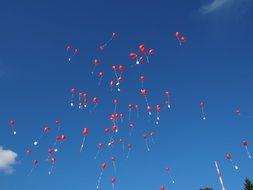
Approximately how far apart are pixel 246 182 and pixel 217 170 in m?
24.4

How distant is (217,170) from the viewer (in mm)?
42438

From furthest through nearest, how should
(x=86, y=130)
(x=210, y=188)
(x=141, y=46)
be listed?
(x=210, y=188) → (x=86, y=130) → (x=141, y=46)

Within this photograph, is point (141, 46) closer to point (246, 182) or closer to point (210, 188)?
point (246, 182)

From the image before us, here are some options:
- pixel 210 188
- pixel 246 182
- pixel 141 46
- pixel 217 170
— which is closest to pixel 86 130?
pixel 141 46

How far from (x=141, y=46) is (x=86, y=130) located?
7191 millimetres

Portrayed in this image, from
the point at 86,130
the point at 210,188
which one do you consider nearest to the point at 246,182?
the point at 210,188

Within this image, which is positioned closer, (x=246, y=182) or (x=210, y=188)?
(x=246, y=182)

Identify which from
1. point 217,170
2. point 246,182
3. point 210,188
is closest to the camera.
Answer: point 217,170

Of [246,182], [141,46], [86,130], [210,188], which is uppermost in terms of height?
[210,188]

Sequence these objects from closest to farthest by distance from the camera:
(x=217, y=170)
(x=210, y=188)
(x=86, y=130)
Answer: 1. (x=86, y=130)
2. (x=217, y=170)
3. (x=210, y=188)

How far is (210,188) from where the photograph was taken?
84062 millimetres

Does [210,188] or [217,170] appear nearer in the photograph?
[217,170]

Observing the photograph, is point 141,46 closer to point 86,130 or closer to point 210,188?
point 86,130

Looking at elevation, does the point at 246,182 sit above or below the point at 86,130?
above
